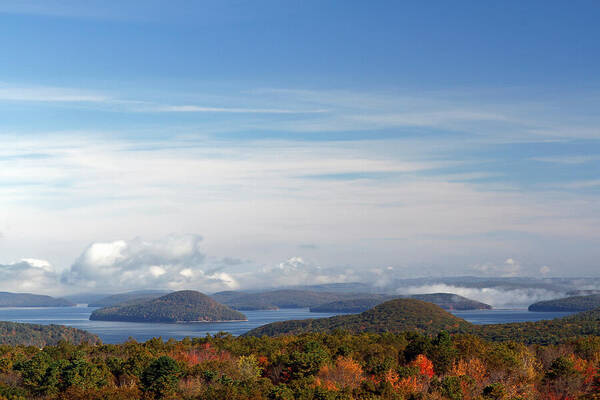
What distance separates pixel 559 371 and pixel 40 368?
60.8 metres

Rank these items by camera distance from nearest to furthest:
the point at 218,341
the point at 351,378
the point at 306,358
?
the point at 351,378 < the point at 306,358 < the point at 218,341

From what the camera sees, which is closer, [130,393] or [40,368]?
[130,393]

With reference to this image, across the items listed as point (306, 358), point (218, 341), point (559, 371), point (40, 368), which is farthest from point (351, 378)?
point (218, 341)

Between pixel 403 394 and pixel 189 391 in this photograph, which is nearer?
pixel 403 394

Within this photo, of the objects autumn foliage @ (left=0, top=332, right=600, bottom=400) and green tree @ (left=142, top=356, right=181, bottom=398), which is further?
green tree @ (left=142, top=356, right=181, bottom=398)

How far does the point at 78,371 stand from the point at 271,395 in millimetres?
30179

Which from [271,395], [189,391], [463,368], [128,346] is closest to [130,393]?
[189,391]

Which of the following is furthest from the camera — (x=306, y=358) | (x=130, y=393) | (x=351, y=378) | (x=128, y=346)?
(x=128, y=346)

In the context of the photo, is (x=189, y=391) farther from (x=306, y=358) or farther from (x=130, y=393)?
(x=306, y=358)

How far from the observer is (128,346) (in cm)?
12169

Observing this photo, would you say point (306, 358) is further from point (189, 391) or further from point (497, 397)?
point (497, 397)

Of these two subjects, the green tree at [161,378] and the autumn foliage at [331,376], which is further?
the green tree at [161,378]

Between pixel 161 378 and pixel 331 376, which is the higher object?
pixel 161 378

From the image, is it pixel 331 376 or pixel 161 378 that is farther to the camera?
pixel 331 376
